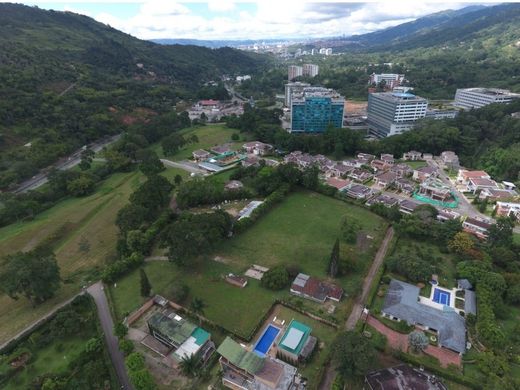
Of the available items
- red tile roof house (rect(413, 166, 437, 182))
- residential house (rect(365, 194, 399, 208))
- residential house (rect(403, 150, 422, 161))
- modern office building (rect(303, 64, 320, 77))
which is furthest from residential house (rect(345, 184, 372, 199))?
modern office building (rect(303, 64, 320, 77))

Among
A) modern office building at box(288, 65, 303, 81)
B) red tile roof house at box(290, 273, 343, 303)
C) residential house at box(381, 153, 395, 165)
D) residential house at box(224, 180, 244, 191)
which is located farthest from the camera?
modern office building at box(288, 65, 303, 81)

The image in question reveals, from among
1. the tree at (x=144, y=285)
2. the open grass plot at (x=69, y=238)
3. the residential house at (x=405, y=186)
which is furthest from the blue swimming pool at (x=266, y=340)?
the residential house at (x=405, y=186)

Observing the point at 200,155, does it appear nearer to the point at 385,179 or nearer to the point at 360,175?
the point at 360,175

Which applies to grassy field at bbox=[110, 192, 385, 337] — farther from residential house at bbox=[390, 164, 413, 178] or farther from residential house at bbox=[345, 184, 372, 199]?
residential house at bbox=[390, 164, 413, 178]

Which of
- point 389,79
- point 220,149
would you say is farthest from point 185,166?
point 389,79

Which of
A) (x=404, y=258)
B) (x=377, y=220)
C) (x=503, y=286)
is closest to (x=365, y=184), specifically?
(x=377, y=220)

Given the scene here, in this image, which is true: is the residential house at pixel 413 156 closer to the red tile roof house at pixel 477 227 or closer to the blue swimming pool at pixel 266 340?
the red tile roof house at pixel 477 227

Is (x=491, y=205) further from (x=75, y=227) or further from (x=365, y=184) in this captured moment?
(x=75, y=227)
